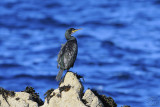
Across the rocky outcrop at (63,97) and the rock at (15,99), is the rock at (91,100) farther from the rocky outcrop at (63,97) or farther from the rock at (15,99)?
the rock at (15,99)

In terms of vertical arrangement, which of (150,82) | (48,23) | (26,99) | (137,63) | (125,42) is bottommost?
(26,99)

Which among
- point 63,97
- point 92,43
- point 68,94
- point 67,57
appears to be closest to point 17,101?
point 63,97

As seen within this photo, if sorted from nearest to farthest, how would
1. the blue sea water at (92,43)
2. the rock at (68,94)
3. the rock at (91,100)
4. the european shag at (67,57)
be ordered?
the rock at (68,94) < the rock at (91,100) < the european shag at (67,57) < the blue sea water at (92,43)

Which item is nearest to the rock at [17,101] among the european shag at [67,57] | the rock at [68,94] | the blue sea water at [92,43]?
the rock at [68,94]

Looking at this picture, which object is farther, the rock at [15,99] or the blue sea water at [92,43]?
the blue sea water at [92,43]

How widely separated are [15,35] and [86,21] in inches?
304

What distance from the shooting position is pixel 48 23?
44.6 m

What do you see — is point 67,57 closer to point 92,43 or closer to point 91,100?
point 91,100

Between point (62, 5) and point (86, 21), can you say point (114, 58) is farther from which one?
point (62, 5)

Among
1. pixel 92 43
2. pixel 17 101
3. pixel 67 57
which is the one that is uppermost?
pixel 92 43

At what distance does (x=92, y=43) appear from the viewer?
39500 mm

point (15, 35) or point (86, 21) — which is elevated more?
point (86, 21)

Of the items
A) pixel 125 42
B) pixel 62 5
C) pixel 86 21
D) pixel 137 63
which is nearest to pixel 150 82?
pixel 137 63

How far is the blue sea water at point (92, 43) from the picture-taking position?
104 feet
